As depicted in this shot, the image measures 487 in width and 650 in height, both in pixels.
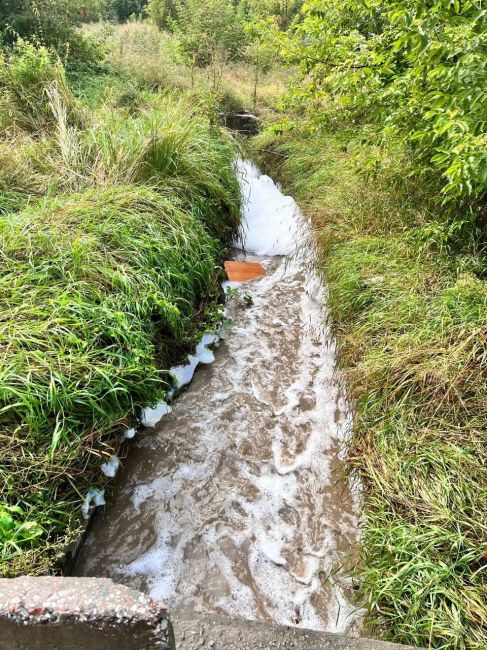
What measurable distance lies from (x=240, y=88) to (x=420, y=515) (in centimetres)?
1139

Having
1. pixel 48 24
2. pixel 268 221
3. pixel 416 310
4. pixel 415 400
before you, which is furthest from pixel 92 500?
pixel 48 24

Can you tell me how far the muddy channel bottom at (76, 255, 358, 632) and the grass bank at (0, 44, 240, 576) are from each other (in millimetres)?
323

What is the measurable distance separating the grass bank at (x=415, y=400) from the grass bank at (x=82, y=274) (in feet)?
4.38

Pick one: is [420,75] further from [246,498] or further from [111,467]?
[111,467]

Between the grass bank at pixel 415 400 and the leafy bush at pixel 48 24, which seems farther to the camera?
the leafy bush at pixel 48 24

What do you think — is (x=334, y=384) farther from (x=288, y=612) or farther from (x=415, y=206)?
(x=415, y=206)

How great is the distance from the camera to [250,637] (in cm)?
149

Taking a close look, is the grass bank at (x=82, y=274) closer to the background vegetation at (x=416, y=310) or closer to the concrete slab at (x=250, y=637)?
the concrete slab at (x=250, y=637)

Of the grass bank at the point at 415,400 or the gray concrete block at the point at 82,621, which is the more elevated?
the gray concrete block at the point at 82,621

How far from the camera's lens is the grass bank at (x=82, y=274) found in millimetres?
1933

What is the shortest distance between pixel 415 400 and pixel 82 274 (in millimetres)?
2253

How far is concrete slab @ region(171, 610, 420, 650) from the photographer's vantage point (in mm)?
1459

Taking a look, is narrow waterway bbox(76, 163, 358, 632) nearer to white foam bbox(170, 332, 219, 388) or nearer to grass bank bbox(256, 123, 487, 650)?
white foam bbox(170, 332, 219, 388)

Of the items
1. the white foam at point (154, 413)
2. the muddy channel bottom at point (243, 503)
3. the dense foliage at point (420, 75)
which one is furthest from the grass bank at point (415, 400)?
the white foam at point (154, 413)
